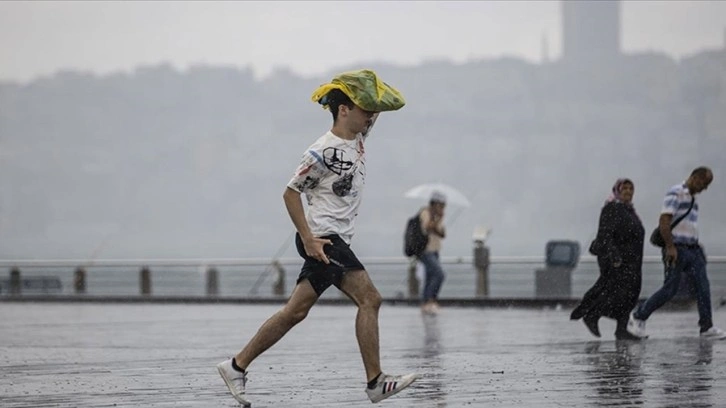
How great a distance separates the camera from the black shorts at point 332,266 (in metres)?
8.68

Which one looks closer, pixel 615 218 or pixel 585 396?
pixel 585 396

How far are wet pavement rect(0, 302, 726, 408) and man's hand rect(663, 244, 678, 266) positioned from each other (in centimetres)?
69

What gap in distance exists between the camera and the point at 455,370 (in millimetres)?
11102

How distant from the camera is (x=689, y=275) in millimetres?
15016

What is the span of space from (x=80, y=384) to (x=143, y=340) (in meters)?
5.54

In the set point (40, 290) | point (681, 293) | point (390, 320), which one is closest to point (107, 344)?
point (390, 320)

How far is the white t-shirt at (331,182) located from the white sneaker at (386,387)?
2.60ft

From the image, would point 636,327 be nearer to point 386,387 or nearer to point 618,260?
point 618,260

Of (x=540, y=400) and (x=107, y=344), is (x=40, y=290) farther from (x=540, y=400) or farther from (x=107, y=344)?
(x=540, y=400)

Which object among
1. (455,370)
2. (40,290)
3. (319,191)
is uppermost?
(319,191)

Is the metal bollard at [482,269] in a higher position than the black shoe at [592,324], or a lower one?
lower

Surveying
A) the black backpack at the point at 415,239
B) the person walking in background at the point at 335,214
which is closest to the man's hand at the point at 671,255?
the person walking in background at the point at 335,214

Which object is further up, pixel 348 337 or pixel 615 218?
pixel 615 218

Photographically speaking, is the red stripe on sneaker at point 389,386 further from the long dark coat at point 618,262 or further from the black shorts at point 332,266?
the long dark coat at point 618,262
